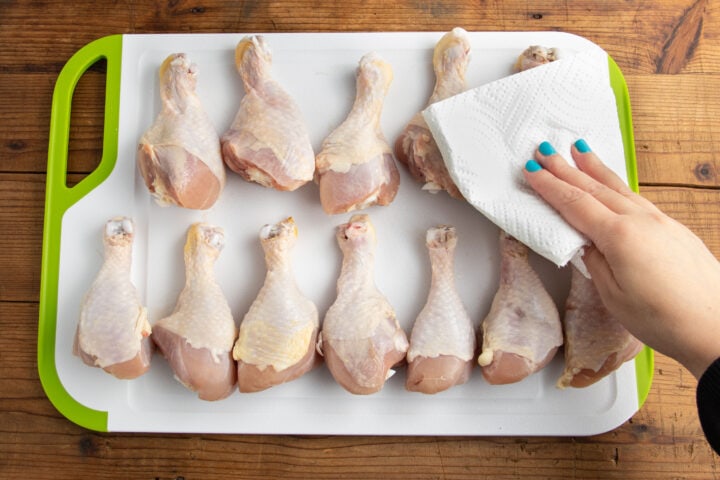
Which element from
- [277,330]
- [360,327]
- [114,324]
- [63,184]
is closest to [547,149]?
[360,327]

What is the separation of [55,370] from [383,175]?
790 mm

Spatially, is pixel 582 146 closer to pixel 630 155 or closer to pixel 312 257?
pixel 630 155

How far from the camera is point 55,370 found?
4.48 ft

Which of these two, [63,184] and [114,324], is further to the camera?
[63,184]

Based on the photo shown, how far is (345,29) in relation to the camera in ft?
4.97

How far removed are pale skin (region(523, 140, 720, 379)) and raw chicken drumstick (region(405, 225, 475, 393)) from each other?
0.79 ft

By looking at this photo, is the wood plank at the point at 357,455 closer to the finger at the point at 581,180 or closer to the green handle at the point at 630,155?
the green handle at the point at 630,155

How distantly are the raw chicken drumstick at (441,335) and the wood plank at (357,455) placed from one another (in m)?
0.16

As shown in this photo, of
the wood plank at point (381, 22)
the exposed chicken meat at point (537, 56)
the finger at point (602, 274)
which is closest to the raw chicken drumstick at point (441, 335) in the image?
the finger at point (602, 274)

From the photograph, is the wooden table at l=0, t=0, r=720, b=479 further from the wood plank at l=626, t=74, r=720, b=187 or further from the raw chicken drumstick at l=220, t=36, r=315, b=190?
the raw chicken drumstick at l=220, t=36, r=315, b=190

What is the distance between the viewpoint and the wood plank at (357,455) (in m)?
1.36

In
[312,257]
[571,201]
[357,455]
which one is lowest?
[357,455]

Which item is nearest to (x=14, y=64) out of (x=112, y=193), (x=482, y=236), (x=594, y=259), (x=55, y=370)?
(x=112, y=193)

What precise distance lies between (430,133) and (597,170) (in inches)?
13.2
